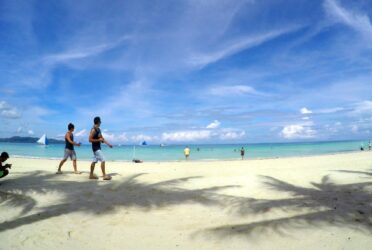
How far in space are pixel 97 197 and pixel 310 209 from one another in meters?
4.54

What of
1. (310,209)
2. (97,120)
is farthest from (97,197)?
(310,209)

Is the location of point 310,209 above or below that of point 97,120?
below

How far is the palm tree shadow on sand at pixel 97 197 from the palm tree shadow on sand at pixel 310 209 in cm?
102

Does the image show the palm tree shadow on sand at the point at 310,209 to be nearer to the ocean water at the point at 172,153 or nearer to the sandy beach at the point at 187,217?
the sandy beach at the point at 187,217

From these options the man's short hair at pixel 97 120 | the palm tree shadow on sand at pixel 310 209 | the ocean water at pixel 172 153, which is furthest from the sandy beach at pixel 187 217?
the ocean water at pixel 172 153

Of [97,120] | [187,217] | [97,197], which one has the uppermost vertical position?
[97,120]

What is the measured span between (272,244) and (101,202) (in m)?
3.74

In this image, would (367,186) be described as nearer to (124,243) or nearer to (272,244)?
(272,244)

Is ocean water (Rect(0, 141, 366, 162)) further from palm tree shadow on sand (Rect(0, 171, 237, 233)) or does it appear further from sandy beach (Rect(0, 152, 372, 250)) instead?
sandy beach (Rect(0, 152, 372, 250))

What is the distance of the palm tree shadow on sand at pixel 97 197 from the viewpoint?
532 centimetres

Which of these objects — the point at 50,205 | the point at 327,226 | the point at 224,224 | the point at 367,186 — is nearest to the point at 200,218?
the point at 224,224

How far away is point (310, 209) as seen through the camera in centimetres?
526

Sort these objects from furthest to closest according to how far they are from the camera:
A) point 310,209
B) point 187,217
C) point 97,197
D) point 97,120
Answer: point 97,120, point 97,197, point 310,209, point 187,217

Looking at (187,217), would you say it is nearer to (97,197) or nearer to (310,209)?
(310,209)
